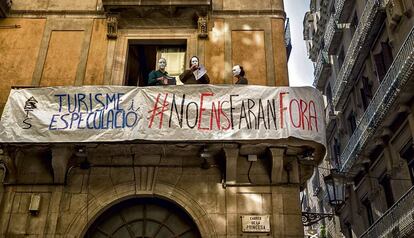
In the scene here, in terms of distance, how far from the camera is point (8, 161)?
9211 mm

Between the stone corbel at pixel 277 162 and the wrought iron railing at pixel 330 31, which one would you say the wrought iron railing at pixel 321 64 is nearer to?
the wrought iron railing at pixel 330 31

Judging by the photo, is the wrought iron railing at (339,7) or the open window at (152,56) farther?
the wrought iron railing at (339,7)

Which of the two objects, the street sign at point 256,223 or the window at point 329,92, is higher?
the window at point 329,92

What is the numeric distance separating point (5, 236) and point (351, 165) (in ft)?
58.8

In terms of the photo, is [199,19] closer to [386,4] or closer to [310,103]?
[310,103]

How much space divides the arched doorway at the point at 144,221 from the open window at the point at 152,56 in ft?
11.0

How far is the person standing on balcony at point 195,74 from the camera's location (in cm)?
994

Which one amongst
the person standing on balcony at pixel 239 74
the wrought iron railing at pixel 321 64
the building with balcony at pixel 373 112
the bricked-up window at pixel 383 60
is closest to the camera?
the person standing on balcony at pixel 239 74

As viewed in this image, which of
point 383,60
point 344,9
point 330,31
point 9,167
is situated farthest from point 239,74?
point 330,31

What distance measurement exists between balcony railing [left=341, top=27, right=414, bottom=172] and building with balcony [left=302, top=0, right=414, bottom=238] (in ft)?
0.10

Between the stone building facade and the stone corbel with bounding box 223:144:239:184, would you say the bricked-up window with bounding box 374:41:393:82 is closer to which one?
the stone building facade

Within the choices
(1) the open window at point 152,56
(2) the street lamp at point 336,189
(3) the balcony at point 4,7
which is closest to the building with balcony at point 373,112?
(2) the street lamp at point 336,189

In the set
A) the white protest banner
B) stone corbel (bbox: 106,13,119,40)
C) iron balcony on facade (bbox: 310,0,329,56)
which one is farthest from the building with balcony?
stone corbel (bbox: 106,13,119,40)

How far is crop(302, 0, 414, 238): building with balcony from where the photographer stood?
648 inches
